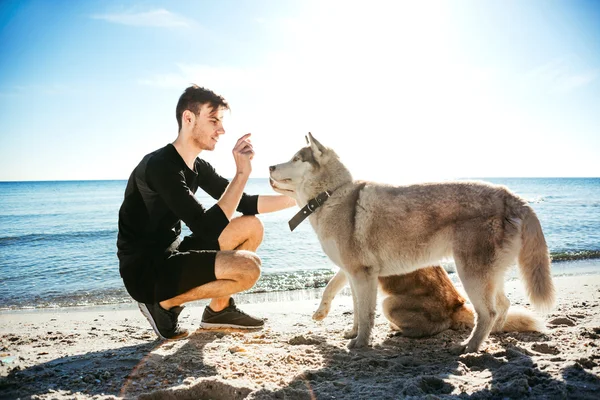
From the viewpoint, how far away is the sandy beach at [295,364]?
2.65 m

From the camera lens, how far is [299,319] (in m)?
5.32

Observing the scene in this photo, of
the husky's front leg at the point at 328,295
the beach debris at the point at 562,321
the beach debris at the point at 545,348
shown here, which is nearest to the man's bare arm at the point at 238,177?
the husky's front leg at the point at 328,295

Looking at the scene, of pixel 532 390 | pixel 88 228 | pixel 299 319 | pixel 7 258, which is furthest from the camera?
pixel 88 228

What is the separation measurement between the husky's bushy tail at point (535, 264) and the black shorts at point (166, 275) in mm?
2815

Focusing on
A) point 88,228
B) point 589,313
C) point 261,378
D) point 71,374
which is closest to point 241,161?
point 261,378

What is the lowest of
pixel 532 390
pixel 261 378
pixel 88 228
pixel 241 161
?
pixel 88 228

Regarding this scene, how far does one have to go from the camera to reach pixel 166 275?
12.3ft

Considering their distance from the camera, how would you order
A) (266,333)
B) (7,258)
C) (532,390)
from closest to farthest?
(532,390)
(266,333)
(7,258)

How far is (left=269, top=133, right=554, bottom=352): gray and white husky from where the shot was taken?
10.9ft

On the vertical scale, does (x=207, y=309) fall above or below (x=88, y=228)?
above

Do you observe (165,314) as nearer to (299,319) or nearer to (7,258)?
(299,319)

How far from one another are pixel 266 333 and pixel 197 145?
2.20 metres

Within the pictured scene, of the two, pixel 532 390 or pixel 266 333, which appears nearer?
pixel 532 390

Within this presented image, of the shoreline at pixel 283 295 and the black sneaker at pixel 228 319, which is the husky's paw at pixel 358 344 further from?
the shoreline at pixel 283 295
